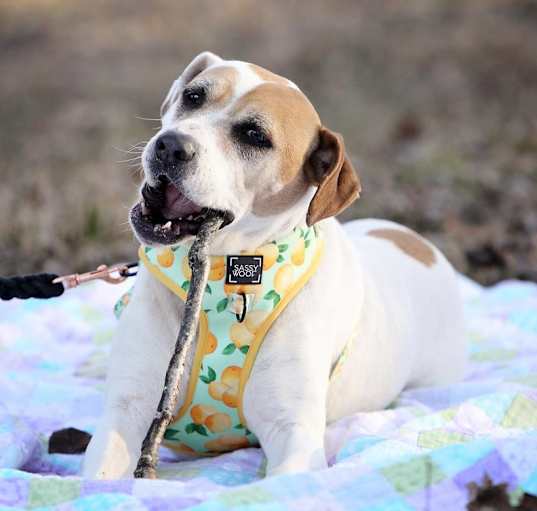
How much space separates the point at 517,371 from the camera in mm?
4090

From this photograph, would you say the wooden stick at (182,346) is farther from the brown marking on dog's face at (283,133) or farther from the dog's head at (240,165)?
the brown marking on dog's face at (283,133)

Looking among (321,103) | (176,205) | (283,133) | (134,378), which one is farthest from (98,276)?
(321,103)

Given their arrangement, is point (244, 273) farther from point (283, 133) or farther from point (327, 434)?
point (327, 434)

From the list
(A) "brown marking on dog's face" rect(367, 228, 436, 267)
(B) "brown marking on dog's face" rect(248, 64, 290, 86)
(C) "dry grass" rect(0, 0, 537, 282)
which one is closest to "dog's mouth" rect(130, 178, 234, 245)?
(B) "brown marking on dog's face" rect(248, 64, 290, 86)

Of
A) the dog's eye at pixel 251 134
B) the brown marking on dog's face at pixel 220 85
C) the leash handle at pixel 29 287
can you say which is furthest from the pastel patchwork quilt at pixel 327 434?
the brown marking on dog's face at pixel 220 85

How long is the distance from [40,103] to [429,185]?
5649 mm

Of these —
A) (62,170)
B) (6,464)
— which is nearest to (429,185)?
(62,170)

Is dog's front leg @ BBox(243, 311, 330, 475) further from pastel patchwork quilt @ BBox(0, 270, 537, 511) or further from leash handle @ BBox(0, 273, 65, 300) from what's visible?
leash handle @ BBox(0, 273, 65, 300)

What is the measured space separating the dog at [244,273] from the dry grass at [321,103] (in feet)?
8.92

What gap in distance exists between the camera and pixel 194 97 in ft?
10.2

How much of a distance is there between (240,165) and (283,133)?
8.7 inches

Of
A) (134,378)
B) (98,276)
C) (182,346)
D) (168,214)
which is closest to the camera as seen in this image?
(182,346)

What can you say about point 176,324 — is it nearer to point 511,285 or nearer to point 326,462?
point 326,462

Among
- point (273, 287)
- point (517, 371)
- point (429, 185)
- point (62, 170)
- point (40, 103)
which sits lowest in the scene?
point (40, 103)
